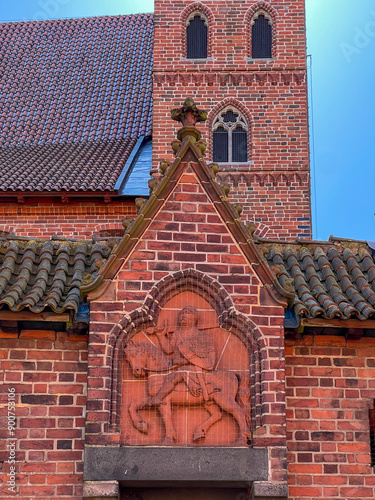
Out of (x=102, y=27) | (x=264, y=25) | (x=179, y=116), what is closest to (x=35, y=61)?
(x=102, y=27)

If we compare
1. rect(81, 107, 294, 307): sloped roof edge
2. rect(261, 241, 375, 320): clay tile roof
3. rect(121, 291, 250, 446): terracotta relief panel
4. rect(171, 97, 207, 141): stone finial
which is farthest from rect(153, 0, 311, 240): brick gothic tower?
rect(121, 291, 250, 446): terracotta relief panel

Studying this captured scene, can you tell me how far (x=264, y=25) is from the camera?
2264cm

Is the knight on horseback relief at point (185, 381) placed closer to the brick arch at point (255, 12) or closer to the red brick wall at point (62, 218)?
the red brick wall at point (62, 218)

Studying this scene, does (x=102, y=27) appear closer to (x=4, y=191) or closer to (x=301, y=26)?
(x=301, y=26)

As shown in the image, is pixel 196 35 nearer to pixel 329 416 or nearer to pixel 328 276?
pixel 328 276

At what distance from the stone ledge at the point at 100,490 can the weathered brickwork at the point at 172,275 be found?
1.12 feet

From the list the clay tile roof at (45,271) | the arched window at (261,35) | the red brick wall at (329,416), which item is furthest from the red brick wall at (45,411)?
the arched window at (261,35)

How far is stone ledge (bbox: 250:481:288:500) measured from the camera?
290 inches

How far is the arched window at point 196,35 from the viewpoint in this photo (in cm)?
2238

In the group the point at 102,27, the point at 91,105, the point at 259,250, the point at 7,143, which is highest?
the point at 102,27

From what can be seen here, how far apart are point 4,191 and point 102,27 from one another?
32.6ft

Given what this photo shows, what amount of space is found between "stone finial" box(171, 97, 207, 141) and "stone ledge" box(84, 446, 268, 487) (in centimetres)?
305

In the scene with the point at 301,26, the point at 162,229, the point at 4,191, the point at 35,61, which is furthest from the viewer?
the point at 35,61

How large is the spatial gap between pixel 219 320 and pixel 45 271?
→ 182 cm
